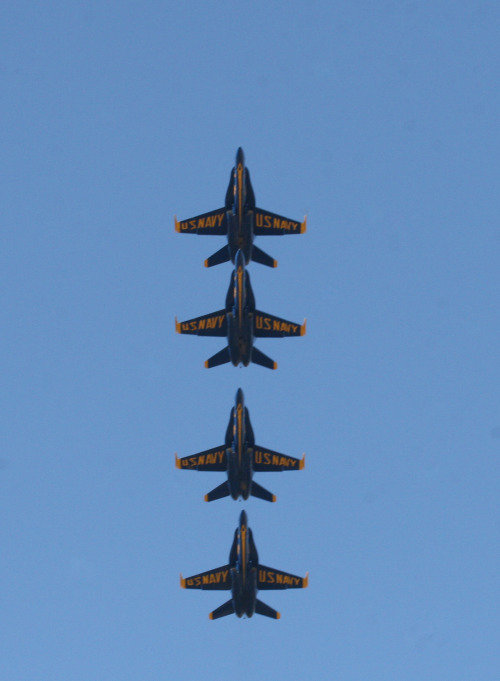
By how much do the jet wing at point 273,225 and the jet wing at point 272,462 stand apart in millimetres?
17045

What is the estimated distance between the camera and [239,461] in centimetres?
10606

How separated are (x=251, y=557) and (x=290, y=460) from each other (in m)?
8.19

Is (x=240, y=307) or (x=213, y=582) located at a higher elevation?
(x=240, y=307)

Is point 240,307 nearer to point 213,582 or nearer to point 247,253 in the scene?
point 247,253

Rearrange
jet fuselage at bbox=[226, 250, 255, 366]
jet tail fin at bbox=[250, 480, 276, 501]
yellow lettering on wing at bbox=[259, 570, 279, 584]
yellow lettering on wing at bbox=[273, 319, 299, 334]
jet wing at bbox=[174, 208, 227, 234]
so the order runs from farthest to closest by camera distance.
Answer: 1. yellow lettering on wing at bbox=[259, 570, 279, 584]
2. jet tail fin at bbox=[250, 480, 276, 501]
3. yellow lettering on wing at bbox=[273, 319, 299, 334]
4. jet wing at bbox=[174, 208, 227, 234]
5. jet fuselage at bbox=[226, 250, 255, 366]

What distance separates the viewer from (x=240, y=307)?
339ft

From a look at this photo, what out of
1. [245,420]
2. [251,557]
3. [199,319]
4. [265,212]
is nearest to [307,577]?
[251,557]

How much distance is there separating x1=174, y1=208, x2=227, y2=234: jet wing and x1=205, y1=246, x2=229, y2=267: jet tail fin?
149 centimetres

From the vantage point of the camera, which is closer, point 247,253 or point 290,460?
point 247,253

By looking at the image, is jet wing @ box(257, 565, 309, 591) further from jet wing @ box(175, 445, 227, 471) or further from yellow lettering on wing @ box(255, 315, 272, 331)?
yellow lettering on wing @ box(255, 315, 272, 331)

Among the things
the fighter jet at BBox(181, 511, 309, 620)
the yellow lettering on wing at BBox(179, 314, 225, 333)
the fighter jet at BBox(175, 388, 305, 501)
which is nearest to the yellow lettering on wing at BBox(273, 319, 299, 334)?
the yellow lettering on wing at BBox(179, 314, 225, 333)

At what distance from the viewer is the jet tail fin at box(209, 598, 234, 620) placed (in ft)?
368

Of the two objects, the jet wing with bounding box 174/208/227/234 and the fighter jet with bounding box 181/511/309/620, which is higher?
the jet wing with bounding box 174/208/227/234

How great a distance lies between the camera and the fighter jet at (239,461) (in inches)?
4183
